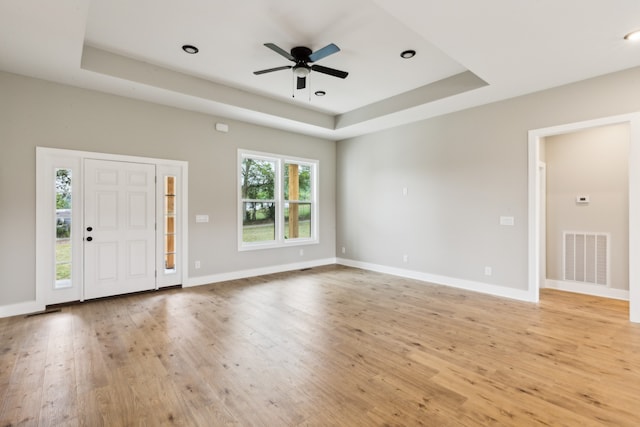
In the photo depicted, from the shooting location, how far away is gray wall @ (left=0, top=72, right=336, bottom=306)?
3.71 metres

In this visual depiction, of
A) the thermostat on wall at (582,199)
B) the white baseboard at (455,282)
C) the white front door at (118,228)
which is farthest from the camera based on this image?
the thermostat on wall at (582,199)

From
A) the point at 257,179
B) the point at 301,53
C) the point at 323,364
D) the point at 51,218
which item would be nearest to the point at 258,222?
the point at 257,179

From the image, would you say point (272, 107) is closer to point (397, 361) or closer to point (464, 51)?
point (464, 51)

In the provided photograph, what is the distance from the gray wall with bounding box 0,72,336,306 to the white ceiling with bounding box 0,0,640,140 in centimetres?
29

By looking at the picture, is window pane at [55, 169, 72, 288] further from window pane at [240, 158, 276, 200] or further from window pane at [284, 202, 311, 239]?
window pane at [284, 202, 311, 239]

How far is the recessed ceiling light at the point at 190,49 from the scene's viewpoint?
3.56 meters

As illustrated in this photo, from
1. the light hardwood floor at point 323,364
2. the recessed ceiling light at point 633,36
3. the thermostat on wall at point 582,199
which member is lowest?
the light hardwood floor at point 323,364

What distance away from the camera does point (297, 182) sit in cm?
673

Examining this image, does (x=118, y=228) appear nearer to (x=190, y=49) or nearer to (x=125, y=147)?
(x=125, y=147)

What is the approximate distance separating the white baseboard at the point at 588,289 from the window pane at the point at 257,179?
520 cm

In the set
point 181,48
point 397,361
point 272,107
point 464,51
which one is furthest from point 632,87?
point 181,48

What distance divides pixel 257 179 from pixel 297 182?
1023 millimetres

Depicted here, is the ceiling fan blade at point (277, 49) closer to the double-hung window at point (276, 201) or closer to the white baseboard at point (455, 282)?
the double-hung window at point (276, 201)

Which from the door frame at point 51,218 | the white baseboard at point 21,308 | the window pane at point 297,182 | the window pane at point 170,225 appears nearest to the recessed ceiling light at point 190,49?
the door frame at point 51,218
